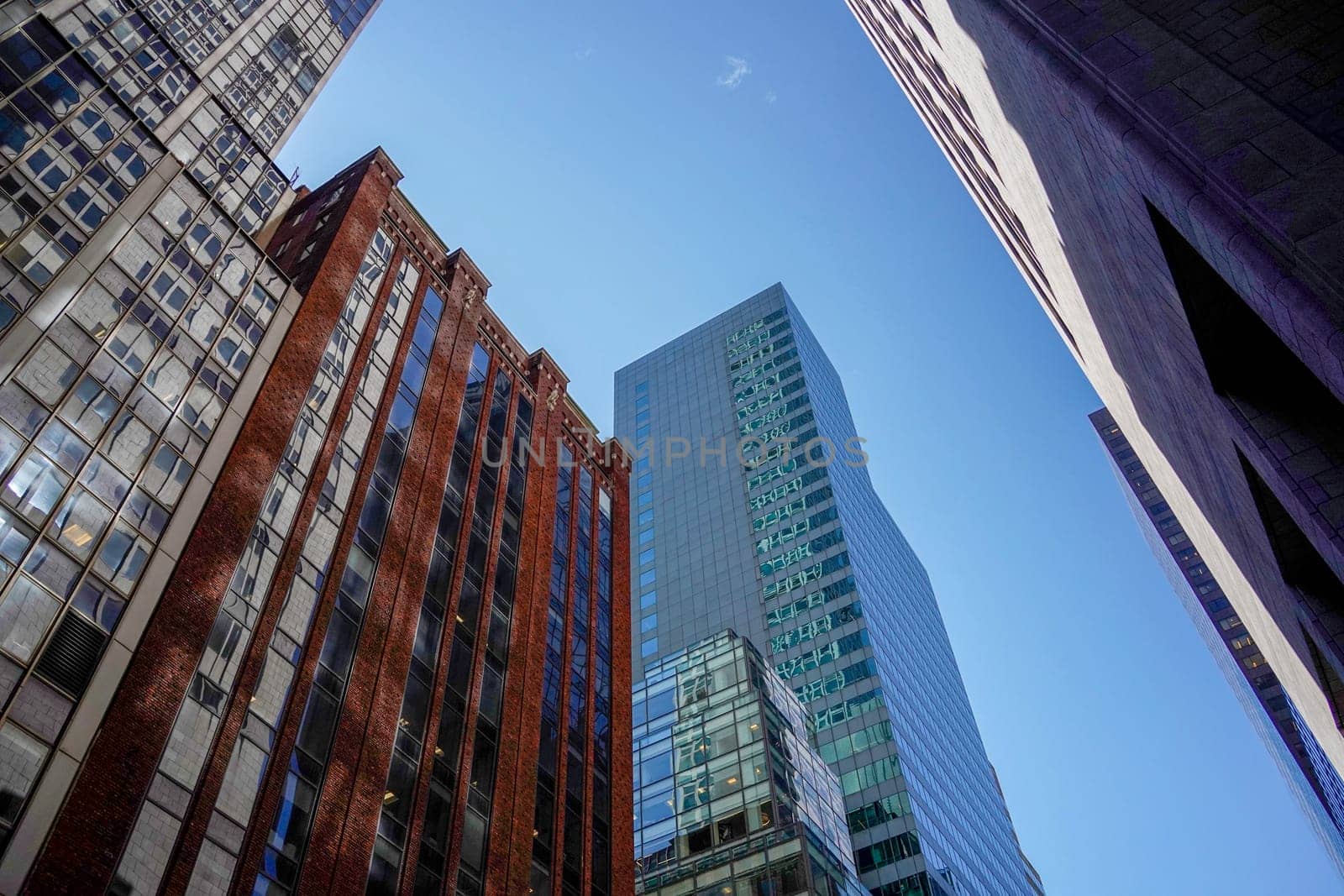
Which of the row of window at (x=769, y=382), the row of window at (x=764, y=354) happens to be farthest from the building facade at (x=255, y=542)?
the row of window at (x=764, y=354)

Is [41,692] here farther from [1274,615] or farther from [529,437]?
[529,437]

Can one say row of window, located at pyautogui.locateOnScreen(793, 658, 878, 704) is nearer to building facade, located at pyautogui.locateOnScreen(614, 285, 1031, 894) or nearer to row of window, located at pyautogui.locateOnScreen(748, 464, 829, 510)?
building facade, located at pyautogui.locateOnScreen(614, 285, 1031, 894)

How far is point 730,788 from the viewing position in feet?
197

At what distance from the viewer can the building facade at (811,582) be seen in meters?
88.7

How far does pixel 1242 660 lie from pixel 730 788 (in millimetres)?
108658

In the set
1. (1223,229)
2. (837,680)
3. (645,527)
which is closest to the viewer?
(1223,229)

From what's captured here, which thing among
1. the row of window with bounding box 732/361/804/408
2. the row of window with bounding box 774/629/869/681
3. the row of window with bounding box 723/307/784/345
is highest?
the row of window with bounding box 723/307/784/345

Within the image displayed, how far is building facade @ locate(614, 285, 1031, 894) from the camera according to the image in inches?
3492

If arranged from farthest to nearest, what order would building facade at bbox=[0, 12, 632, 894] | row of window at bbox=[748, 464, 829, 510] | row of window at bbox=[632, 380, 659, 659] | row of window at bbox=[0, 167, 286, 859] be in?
row of window at bbox=[748, 464, 829, 510], row of window at bbox=[632, 380, 659, 659], building facade at bbox=[0, 12, 632, 894], row of window at bbox=[0, 167, 286, 859]

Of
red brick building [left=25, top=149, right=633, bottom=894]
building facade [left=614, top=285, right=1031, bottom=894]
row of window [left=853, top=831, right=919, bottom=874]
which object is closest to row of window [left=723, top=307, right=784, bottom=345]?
building facade [left=614, top=285, right=1031, bottom=894]

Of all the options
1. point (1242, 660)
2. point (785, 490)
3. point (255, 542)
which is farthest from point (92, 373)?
point (1242, 660)

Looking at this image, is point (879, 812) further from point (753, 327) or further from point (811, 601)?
point (753, 327)

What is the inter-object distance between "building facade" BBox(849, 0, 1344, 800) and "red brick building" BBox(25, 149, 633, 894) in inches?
962

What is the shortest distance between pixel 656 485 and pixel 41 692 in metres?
110
